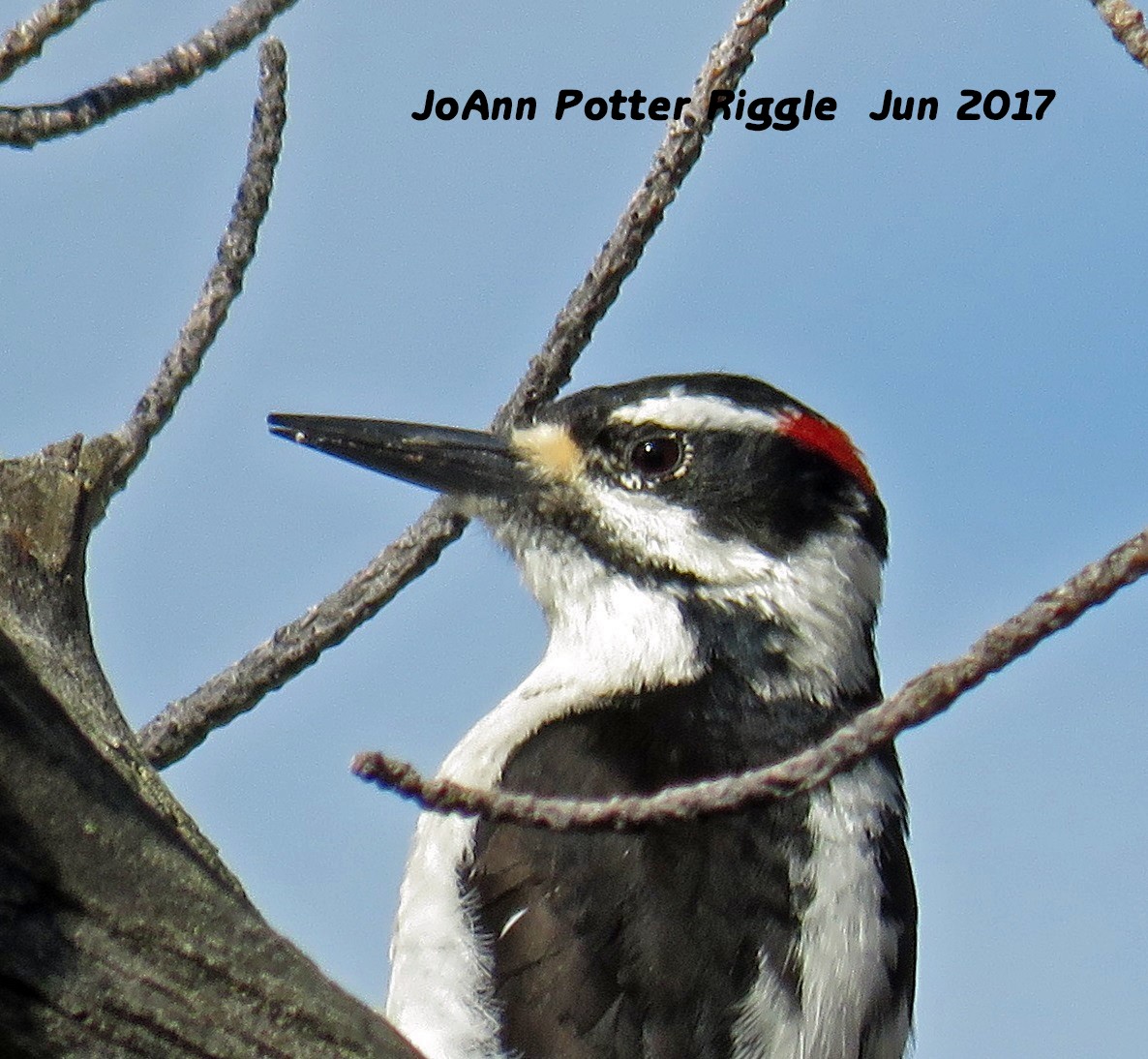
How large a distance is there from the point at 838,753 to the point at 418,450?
225 centimetres

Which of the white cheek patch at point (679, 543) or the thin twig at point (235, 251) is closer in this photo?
the thin twig at point (235, 251)

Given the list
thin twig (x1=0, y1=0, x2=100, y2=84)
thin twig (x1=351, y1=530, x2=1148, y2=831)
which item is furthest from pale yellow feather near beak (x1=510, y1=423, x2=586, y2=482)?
thin twig (x1=351, y1=530, x2=1148, y2=831)

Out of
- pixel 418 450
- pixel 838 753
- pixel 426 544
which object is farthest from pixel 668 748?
pixel 838 753

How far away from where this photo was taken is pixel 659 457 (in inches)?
158

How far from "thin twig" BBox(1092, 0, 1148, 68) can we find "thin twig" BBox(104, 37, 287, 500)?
1.79 meters

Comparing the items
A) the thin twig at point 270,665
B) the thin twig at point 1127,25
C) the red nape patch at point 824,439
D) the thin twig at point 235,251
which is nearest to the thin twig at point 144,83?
the thin twig at point 235,251

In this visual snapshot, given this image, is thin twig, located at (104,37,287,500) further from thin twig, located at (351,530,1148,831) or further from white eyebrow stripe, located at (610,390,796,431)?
thin twig, located at (351,530,1148,831)

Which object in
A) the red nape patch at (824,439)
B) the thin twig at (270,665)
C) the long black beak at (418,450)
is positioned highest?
the red nape patch at (824,439)

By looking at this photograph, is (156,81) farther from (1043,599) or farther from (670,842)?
(1043,599)

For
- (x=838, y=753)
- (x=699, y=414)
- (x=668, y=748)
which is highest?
(x=699, y=414)

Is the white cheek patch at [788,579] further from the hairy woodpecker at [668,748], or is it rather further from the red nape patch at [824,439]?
the red nape patch at [824,439]

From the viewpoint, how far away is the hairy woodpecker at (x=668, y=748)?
2.95m

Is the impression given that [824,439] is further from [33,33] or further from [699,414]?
[33,33]

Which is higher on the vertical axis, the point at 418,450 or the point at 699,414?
the point at 699,414
